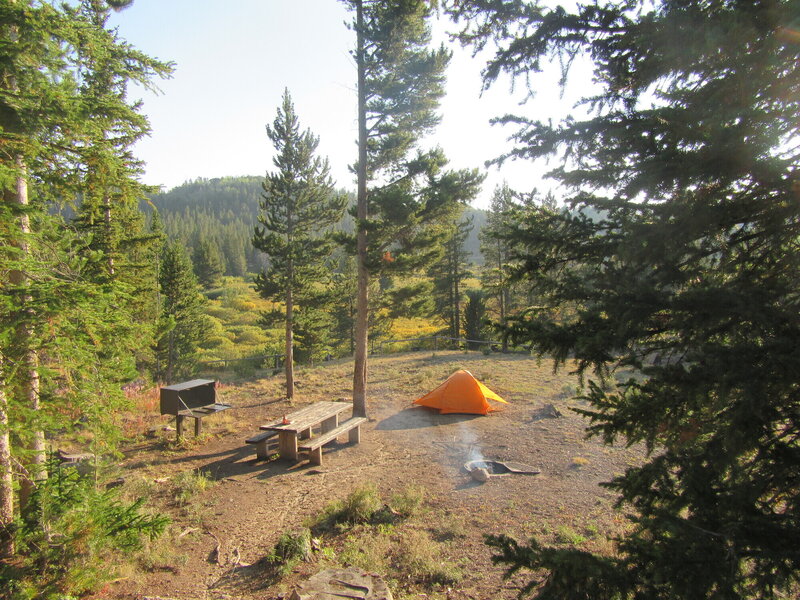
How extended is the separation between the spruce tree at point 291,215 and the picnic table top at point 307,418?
4.70m

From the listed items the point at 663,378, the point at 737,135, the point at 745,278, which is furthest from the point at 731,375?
the point at 737,135

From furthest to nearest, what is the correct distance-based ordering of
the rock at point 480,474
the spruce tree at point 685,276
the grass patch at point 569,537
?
the rock at point 480,474 < the grass patch at point 569,537 < the spruce tree at point 685,276

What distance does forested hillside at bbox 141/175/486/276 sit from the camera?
9512 cm

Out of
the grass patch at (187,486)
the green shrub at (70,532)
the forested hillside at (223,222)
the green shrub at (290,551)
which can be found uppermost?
the forested hillside at (223,222)

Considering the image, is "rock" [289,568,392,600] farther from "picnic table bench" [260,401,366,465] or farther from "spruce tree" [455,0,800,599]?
"picnic table bench" [260,401,366,465]

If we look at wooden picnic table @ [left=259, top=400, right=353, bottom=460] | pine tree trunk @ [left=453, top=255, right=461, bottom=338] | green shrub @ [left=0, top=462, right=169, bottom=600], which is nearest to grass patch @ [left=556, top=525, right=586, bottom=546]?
green shrub @ [left=0, top=462, right=169, bottom=600]

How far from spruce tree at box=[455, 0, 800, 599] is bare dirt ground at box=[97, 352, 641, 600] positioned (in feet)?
3.48

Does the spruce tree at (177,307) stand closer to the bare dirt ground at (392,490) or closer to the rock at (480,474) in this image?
the bare dirt ground at (392,490)

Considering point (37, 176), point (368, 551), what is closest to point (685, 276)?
point (368, 551)

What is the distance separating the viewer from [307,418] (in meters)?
9.95

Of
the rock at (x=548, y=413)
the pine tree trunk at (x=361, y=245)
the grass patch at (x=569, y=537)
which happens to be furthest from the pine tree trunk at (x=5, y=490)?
the rock at (x=548, y=413)

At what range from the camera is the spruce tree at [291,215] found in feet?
51.4

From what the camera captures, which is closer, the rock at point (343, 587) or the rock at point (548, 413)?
the rock at point (343, 587)

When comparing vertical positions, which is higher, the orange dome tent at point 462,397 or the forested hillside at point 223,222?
the forested hillside at point 223,222
